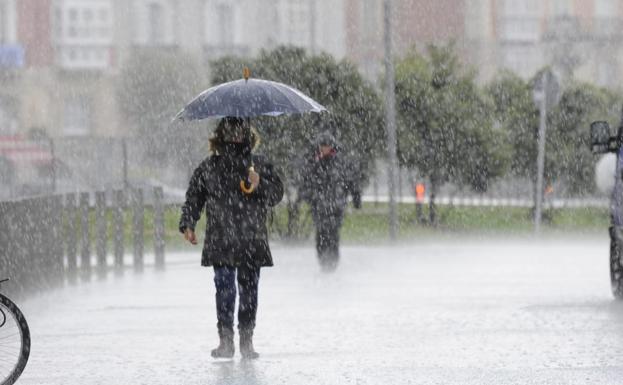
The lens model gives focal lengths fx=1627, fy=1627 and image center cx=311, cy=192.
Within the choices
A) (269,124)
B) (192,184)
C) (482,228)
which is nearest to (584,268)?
(269,124)

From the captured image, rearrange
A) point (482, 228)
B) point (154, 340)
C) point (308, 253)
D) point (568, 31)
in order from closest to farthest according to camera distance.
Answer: point (154, 340)
point (308, 253)
point (482, 228)
point (568, 31)

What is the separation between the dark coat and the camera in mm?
10117

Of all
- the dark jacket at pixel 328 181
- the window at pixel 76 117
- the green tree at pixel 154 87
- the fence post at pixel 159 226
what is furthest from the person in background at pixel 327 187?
the window at pixel 76 117

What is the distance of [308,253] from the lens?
22.5 metres

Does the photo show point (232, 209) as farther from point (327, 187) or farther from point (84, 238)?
point (327, 187)

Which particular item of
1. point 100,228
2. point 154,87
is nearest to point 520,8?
point 154,87

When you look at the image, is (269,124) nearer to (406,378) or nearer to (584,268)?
(584,268)

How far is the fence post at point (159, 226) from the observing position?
19688 mm

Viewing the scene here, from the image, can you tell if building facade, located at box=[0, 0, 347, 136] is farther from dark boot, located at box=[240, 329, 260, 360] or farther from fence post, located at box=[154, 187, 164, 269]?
dark boot, located at box=[240, 329, 260, 360]

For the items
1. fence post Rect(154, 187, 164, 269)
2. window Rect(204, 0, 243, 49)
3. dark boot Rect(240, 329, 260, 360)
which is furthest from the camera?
window Rect(204, 0, 243, 49)

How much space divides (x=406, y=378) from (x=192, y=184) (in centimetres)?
195

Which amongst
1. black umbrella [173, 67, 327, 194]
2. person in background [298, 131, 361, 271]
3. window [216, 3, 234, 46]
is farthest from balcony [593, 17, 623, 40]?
black umbrella [173, 67, 327, 194]

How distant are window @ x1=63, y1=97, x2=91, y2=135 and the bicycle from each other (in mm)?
60644

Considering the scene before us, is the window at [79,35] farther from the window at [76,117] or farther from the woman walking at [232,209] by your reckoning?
the woman walking at [232,209]
